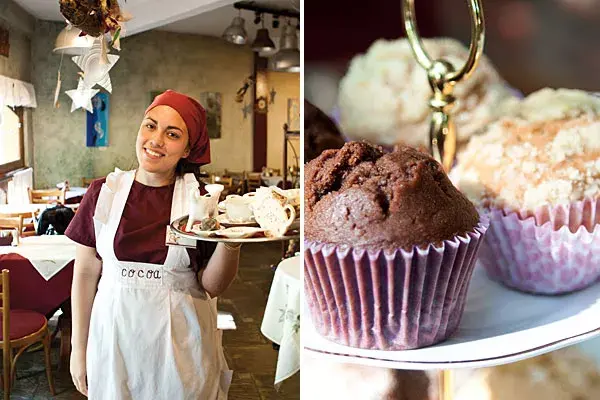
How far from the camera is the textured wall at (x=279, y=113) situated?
3.84 feet

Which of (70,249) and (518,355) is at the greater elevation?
(70,249)

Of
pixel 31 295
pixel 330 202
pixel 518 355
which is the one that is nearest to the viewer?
pixel 330 202

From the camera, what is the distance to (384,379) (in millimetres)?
1140

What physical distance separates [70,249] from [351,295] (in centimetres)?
53

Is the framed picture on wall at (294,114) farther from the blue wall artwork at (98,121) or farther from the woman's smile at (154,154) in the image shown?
the blue wall artwork at (98,121)

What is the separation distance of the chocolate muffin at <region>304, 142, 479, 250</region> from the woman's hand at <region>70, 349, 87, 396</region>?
0.50 metres

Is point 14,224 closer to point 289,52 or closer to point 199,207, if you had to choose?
point 199,207

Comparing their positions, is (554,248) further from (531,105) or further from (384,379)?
(384,379)

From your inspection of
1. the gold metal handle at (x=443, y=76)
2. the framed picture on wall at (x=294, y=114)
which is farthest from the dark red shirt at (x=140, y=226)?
the gold metal handle at (x=443, y=76)

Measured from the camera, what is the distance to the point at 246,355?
3.98 feet

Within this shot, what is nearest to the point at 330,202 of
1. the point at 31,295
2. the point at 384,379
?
the point at 384,379

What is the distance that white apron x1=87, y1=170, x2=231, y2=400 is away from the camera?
3.59ft

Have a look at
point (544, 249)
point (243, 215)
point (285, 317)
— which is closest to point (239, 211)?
point (243, 215)

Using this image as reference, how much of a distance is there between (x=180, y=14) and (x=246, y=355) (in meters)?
0.67
